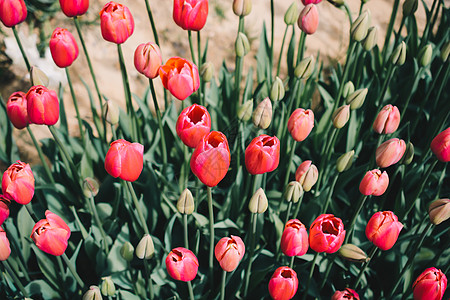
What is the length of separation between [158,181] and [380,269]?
86cm

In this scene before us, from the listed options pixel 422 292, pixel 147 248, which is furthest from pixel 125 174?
pixel 422 292

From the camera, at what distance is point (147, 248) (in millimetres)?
1081

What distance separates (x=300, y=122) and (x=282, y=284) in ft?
1.36

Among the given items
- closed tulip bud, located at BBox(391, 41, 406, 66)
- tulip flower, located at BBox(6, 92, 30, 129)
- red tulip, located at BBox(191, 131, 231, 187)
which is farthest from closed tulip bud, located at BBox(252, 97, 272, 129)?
tulip flower, located at BBox(6, 92, 30, 129)

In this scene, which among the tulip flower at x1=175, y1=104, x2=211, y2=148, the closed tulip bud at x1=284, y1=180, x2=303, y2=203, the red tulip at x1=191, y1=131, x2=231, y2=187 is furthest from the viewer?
the closed tulip bud at x1=284, y1=180, x2=303, y2=203

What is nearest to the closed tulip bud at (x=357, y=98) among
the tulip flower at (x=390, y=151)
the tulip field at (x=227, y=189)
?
the tulip field at (x=227, y=189)

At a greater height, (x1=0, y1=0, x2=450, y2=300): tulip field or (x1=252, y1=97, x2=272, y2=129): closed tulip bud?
(x1=252, y1=97, x2=272, y2=129): closed tulip bud

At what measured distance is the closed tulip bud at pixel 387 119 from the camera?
46.9 inches

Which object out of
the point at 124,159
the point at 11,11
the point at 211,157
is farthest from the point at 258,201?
the point at 11,11

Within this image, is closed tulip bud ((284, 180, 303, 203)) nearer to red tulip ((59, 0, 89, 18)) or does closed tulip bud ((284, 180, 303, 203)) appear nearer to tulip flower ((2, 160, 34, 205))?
tulip flower ((2, 160, 34, 205))

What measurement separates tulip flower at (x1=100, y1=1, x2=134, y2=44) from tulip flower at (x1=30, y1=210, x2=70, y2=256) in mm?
540

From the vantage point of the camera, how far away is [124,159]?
1.00 meters

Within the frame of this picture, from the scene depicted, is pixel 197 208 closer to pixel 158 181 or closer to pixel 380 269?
pixel 158 181

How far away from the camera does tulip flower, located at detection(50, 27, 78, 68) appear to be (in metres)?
1.24
